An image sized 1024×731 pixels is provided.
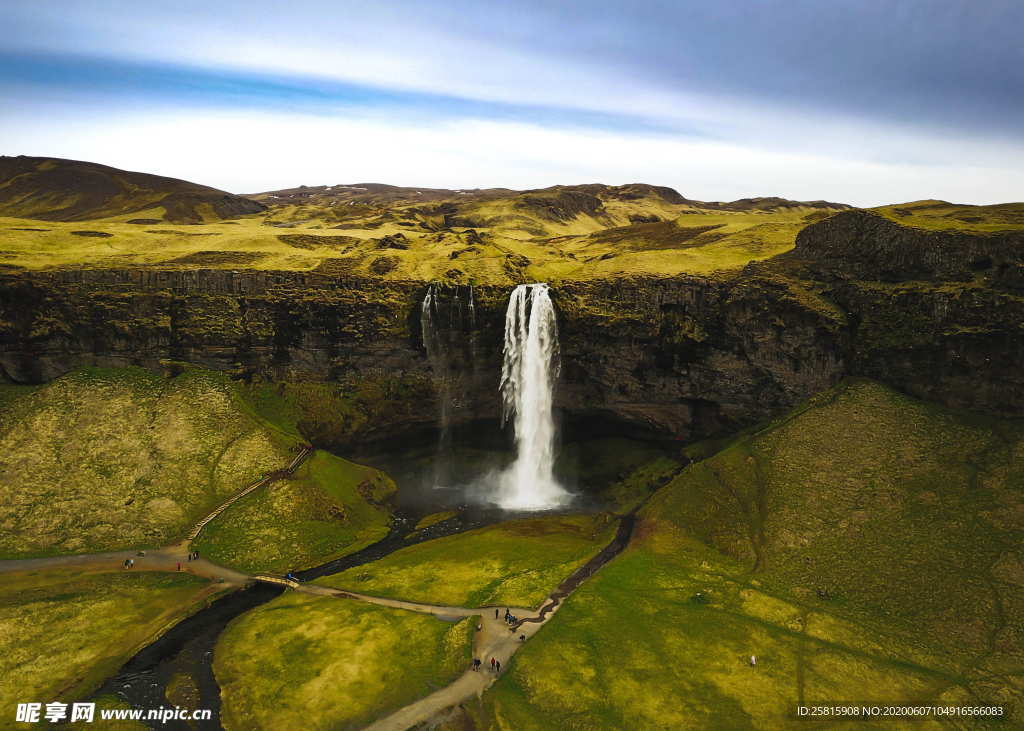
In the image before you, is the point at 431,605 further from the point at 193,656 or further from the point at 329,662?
the point at 193,656

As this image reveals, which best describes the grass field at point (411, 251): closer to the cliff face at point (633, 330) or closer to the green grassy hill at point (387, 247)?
Result: the green grassy hill at point (387, 247)

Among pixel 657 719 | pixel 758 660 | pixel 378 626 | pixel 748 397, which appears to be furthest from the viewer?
pixel 748 397

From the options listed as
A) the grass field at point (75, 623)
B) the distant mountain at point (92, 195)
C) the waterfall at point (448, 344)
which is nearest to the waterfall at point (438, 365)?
the waterfall at point (448, 344)

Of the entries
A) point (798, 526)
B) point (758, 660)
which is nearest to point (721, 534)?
point (798, 526)

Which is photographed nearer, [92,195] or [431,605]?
[431,605]

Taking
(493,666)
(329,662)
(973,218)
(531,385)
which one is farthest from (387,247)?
(973,218)

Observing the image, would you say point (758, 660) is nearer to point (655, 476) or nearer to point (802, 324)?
point (655, 476)
